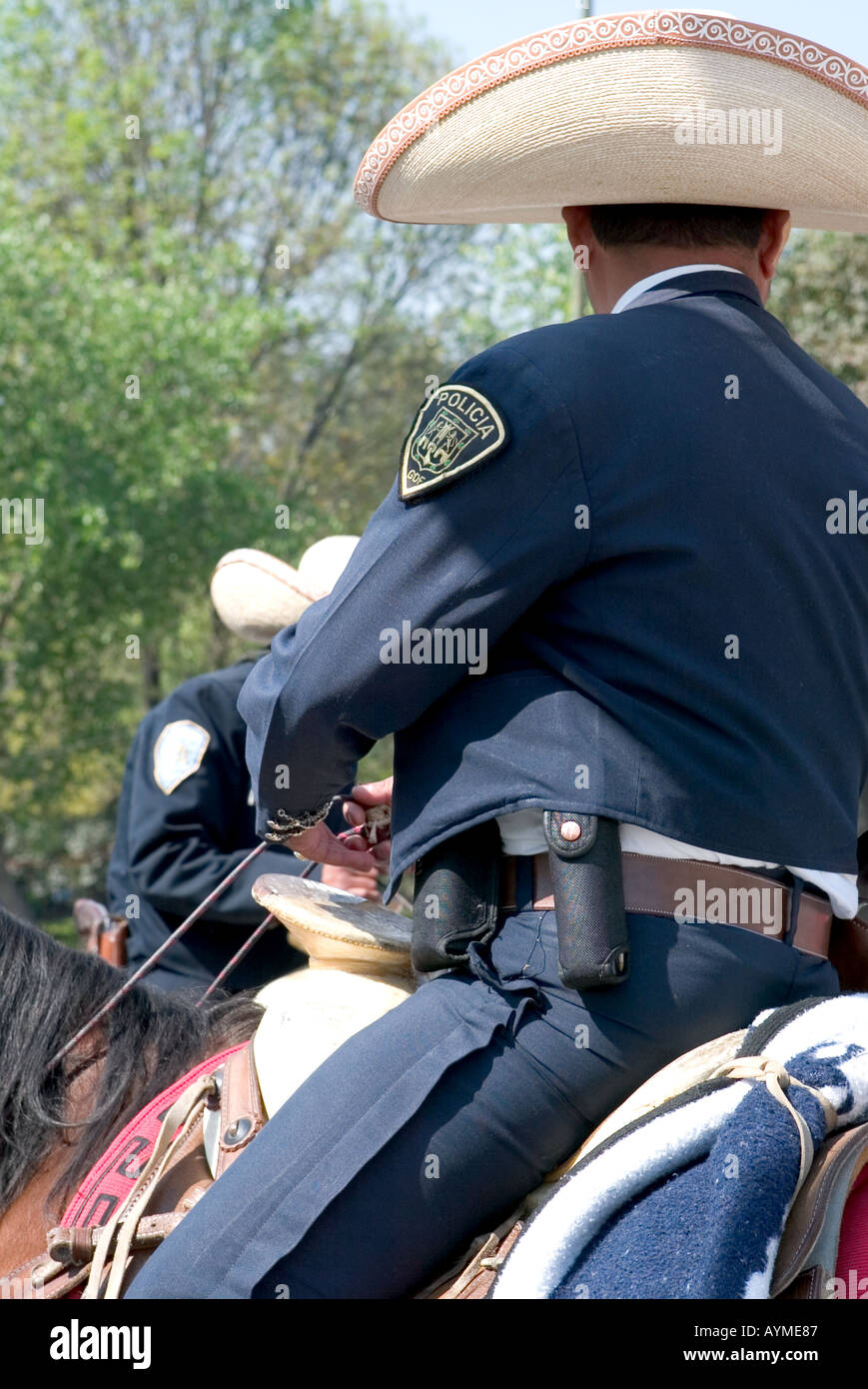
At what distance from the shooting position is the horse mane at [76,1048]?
2.31m

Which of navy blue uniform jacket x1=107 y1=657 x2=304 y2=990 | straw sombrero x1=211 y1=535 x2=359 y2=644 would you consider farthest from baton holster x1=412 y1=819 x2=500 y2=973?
navy blue uniform jacket x1=107 y1=657 x2=304 y2=990

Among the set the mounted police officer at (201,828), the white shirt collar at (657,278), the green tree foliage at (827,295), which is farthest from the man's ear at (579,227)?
the green tree foliage at (827,295)

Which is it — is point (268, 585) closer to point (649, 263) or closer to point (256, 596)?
point (256, 596)

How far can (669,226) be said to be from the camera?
6.64 feet

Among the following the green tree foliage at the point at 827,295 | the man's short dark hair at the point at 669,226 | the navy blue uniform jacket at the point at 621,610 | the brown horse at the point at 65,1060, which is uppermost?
the green tree foliage at the point at 827,295

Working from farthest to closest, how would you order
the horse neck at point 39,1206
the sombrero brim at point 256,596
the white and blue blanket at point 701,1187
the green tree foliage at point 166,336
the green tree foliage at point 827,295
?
1. the green tree foliage at point 827,295
2. the green tree foliage at point 166,336
3. the sombrero brim at point 256,596
4. the horse neck at point 39,1206
5. the white and blue blanket at point 701,1187

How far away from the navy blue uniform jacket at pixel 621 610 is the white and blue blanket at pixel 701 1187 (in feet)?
0.91

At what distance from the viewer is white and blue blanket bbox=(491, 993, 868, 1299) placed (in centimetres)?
154

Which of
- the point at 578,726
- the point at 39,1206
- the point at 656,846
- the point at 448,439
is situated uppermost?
the point at 448,439

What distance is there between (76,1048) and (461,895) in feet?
3.19

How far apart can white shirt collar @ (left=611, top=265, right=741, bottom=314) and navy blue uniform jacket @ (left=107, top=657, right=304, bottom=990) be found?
2.65 meters

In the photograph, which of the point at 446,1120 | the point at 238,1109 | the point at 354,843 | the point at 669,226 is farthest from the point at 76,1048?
the point at 669,226

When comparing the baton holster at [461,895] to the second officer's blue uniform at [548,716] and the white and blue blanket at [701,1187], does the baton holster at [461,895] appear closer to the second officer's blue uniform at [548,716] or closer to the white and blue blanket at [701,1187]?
the second officer's blue uniform at [548,716]

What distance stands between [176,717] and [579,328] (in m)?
2.91
